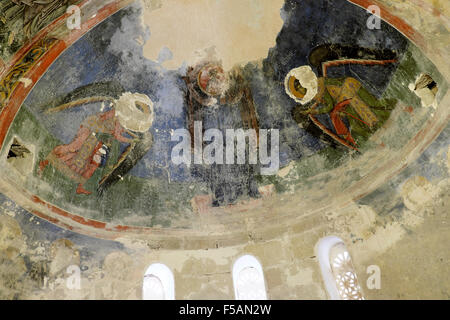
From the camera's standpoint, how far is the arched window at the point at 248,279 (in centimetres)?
891

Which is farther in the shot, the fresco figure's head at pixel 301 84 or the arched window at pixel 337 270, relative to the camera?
the fresco figure's head at pixel 301 84

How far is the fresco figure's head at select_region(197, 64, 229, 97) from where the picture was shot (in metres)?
9.61

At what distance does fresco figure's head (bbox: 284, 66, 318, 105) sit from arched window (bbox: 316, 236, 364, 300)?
265 cm

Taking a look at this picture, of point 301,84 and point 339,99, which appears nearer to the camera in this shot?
point 339,99

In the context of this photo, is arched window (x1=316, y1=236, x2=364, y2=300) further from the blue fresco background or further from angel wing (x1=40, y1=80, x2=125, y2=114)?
angel wing (x1=40, y1=80, x2=125, y2=114)

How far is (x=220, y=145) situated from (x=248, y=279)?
2606 mm

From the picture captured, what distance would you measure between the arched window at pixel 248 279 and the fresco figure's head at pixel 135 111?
3.10 metres

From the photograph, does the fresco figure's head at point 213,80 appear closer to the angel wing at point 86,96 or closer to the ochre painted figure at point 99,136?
the ochre painted figure at point 99,136

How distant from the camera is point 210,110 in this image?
9.83m

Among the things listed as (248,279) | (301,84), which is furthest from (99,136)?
(301,84)

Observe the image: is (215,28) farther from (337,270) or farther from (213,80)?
(337,270)

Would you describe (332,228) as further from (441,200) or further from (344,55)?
(344,55)

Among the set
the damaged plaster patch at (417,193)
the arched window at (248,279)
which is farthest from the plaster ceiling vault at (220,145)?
the arched window at (248,279)
